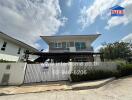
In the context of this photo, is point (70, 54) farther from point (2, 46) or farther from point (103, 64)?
point (2, 46)

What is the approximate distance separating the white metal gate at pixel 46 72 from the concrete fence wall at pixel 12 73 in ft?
1.92

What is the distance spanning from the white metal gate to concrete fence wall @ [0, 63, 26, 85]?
1.92 feet

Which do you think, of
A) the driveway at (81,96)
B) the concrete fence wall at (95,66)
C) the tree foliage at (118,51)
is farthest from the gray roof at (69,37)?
the tree foliage at (118,51)

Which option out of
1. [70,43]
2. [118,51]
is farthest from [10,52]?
[118,51]

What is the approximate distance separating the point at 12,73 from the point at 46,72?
3.11 metres

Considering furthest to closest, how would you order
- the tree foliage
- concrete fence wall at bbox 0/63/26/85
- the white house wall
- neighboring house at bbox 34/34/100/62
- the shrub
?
the tree foliage → neighboring house at bbox 34/34/100/62 → the white house wall → the shrub → concrete fence wall at bbox 0/63/26/85

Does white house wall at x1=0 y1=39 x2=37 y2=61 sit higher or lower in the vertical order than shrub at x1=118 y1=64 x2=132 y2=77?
higher

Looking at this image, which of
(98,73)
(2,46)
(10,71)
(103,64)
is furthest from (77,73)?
(2,46)

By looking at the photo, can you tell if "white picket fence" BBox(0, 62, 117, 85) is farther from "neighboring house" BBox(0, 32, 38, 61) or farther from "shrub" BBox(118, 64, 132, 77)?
"neighboring house" BBox(0, 32, 38, 61)

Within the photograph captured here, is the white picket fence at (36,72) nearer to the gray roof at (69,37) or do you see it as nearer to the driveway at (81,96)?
the driveway at (81,96)

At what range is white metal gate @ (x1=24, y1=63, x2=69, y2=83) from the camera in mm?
11016

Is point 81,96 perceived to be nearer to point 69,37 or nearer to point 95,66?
point 95,66

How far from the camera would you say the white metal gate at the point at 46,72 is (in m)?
11.0

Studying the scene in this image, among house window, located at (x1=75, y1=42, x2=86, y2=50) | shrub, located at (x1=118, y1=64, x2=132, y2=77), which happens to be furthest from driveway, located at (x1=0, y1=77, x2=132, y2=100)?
house window, located at (x1=75, y1=42, x2=86, y2=50)
